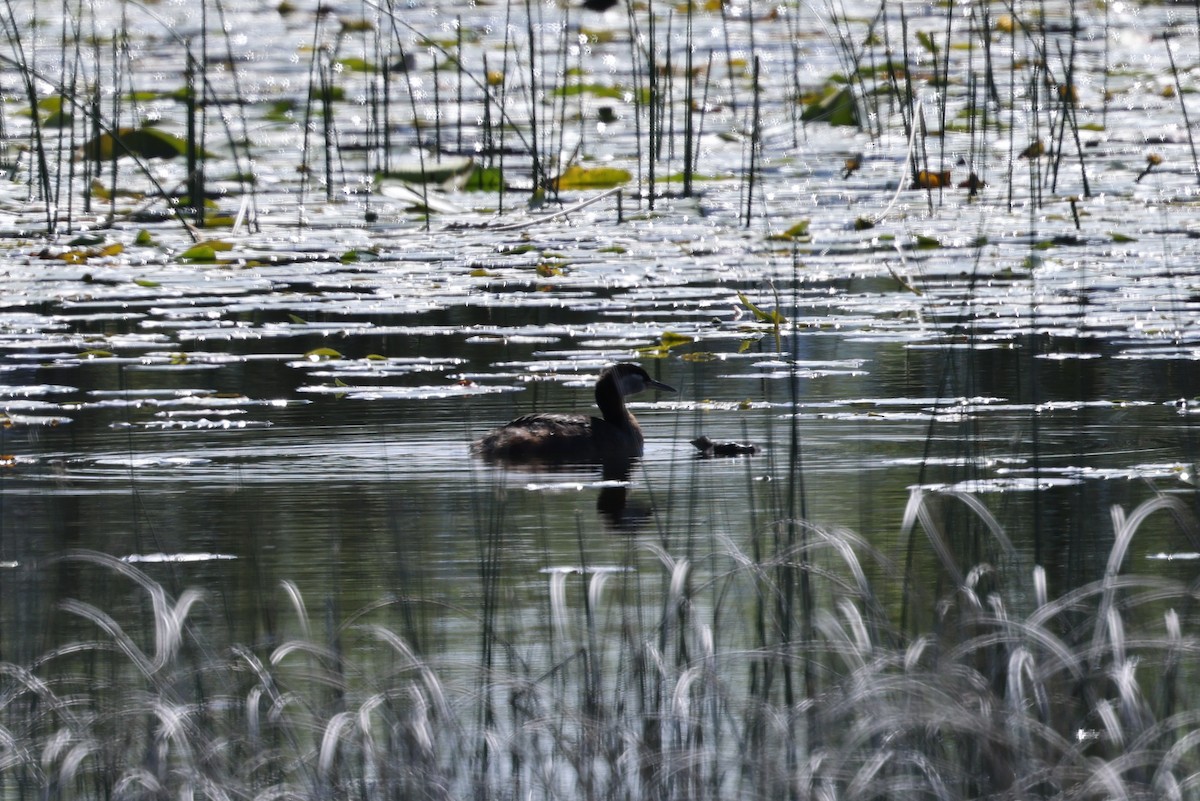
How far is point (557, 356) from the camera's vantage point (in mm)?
9039

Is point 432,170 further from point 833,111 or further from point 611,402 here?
point 611,402

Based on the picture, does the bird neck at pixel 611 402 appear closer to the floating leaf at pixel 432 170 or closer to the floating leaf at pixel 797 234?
the floating leaf at pixel 797 234

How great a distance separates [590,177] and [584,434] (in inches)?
261

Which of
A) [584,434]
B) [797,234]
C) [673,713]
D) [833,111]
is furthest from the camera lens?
[833,111]

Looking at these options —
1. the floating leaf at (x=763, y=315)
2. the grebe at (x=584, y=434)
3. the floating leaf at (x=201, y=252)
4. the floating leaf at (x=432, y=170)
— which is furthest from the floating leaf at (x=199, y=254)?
the grebe at (x=584, y=434)

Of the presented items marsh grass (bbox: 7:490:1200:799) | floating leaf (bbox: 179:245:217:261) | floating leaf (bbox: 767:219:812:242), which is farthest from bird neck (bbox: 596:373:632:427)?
floating leaf (bbox: 179:245:217:261)

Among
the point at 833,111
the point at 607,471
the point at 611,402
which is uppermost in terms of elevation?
the point at 833,111

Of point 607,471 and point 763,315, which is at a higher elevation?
point 763,315

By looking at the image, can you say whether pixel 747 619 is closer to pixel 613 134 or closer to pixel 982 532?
pixel 982 532

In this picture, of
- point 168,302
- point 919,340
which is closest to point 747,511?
point 919,340

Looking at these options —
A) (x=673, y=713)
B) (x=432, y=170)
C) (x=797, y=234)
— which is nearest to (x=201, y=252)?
(x=432, y=170)

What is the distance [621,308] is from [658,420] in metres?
1.91

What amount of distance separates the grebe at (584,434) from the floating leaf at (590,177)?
590 centimetres

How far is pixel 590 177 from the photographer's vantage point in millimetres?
13734
